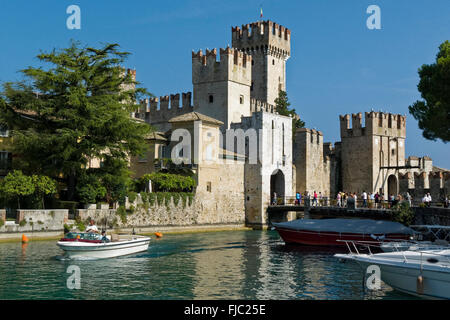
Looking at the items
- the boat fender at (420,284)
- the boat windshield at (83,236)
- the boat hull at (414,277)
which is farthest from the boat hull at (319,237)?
the boat fender at (420,284)

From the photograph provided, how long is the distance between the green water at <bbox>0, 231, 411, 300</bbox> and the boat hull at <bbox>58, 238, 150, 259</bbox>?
0.31 metres

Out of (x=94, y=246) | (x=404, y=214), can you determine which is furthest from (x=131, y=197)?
(x=404, y=214)

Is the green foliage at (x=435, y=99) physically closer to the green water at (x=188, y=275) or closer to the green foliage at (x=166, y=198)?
the green water at (x=188, y=275)

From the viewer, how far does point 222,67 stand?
4522 cm

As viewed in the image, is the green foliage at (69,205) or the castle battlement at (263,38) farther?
the castle battlement at (263,38)

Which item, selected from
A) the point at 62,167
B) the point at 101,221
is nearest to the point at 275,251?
the point at 101,221

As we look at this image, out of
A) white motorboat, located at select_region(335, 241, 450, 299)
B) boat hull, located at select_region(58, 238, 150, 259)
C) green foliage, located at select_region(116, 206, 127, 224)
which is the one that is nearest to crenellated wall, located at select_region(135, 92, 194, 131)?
green foliage, located at select_region(116, 206, 127, 224)

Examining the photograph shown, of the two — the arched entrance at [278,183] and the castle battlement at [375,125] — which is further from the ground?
the castle battlement at [375,125]

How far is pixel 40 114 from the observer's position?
31.3 metres

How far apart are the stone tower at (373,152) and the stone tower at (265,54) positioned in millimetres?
8358

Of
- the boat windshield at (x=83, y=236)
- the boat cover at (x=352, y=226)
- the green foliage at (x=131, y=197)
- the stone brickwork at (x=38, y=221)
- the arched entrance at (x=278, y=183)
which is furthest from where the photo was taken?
the arched entrance at (x=278, y=183)

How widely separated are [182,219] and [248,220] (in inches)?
283

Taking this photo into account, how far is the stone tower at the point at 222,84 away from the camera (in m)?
45.0

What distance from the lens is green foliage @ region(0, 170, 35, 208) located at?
93.7ft
